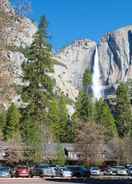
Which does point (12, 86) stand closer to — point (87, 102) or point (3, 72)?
point (3, 72)

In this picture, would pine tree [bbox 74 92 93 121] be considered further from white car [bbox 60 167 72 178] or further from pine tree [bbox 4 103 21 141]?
white car [bbox 60 167 72 178]

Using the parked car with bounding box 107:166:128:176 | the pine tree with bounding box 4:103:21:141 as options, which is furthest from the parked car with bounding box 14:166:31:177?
the pine tree with bounding box 4:103:21:141

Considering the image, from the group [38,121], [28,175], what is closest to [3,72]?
[28,175]

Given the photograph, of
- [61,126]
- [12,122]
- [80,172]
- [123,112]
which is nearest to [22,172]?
[80,172]

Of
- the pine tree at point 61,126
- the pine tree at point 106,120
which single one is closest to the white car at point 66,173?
the pine tree at point 61,126

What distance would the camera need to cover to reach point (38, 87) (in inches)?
2884

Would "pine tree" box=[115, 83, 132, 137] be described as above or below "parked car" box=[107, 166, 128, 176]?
above

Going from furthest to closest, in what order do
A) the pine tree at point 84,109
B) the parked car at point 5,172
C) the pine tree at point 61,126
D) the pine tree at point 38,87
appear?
the pine tree at point 84,109, the pine tree at point 61,126, the pine tree at point 38,87, the parked car at point 5,172

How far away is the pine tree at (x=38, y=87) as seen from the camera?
232ft

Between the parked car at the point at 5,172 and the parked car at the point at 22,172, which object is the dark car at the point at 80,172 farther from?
the parked car at the point at 5,172

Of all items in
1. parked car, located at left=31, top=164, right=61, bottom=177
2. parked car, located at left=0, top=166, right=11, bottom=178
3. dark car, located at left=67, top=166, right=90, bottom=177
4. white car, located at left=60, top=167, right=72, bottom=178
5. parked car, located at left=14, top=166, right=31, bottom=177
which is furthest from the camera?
dark car, located at left=67, top=166, right=90, bottom=177

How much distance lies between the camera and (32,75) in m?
73.7

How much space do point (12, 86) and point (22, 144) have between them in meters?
50.4

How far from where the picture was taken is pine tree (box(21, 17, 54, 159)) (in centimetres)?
7061
